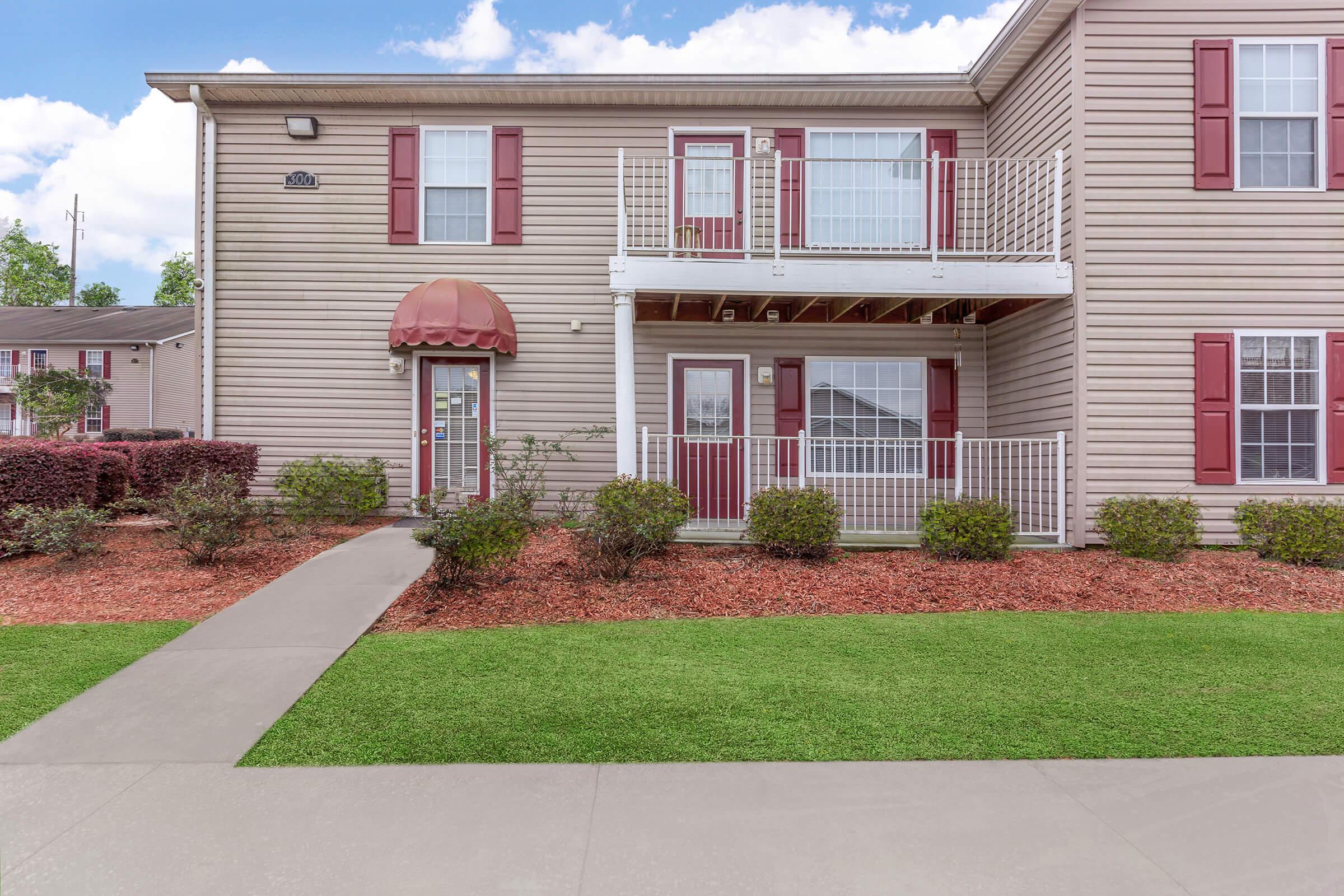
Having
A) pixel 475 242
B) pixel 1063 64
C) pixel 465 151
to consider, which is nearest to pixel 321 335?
pixel 475 242

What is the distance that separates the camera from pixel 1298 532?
23.3 ft

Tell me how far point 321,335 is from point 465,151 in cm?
→ 330

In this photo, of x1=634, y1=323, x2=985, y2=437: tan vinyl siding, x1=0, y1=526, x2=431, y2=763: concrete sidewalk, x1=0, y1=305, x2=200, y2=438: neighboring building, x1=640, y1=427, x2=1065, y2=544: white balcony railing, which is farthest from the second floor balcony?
x1=0, y1=305, x2=200, y2=438: neighboring building

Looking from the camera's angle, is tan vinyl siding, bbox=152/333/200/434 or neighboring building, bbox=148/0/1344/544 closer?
neighboring building, bbox=148/0/1344/544

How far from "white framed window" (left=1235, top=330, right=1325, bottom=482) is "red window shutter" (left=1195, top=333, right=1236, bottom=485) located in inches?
3.8

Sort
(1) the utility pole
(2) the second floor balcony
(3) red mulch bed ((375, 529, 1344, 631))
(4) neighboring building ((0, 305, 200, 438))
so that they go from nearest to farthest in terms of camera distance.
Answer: (3) red mulch bed ((375, 529, 1344, 631)) → (2) the second floor balcony → (4) neighboring building ((0, 305, 200, 438)) → (1) the utility pole

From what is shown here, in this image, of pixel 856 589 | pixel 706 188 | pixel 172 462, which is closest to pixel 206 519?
pixel 172 462

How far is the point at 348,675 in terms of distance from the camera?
14.2 feet

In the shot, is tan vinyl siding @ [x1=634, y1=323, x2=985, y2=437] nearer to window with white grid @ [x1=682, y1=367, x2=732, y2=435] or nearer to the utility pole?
window with white grid @ [x1=682, y1=367, x2=732, y2=435]

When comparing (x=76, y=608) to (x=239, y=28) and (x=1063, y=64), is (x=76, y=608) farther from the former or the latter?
(x=239, y=28)

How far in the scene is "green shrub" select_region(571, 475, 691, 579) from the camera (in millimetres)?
6570

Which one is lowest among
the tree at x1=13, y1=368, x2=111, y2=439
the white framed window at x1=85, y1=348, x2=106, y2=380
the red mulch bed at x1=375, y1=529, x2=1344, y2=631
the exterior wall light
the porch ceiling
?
the red mulch bed at x1=375, y1=529, x2=1344, y2=631

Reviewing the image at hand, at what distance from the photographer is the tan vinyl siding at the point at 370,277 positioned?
32.7ft

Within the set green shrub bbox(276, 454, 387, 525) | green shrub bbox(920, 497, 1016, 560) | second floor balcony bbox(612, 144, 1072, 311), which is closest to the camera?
green shrub bbox(920, 497, 1016, 560)
